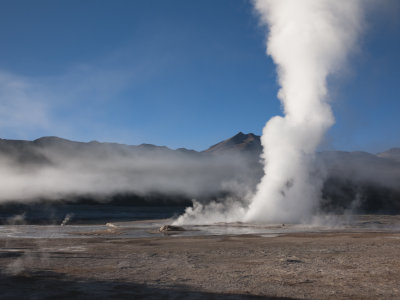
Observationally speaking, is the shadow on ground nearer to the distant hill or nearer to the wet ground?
the wet ground

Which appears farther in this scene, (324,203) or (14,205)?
(324,203)

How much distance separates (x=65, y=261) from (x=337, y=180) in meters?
114

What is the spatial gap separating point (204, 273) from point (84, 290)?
415cm

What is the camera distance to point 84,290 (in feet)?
34.0

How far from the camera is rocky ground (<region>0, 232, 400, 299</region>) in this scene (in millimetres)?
10148

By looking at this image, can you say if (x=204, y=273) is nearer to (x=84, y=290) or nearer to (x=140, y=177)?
(x=84, y=290)

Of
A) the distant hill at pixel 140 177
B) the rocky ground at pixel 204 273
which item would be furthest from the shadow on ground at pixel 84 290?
the distant hill at pixel 140 177

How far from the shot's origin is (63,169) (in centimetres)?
11675

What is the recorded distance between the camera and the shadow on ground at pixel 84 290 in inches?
384

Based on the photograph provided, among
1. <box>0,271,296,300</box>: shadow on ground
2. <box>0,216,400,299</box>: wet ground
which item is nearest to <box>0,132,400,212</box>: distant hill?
<box>0,216,400,299</box>: wet ground

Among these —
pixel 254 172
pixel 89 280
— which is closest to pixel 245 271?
pixel 89 280

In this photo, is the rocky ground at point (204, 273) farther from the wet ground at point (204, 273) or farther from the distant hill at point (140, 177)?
the distant hill at point (140, 177)

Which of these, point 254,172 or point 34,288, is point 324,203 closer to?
point 254,172

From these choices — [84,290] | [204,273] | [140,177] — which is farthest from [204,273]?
[140,177]
